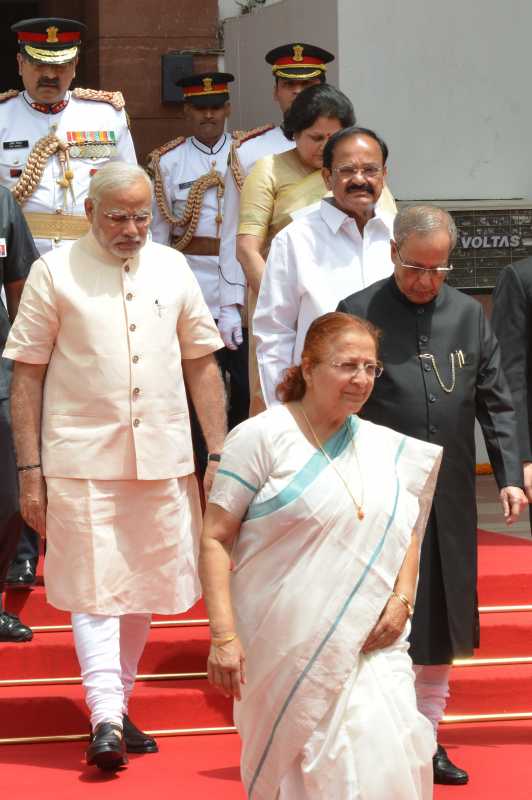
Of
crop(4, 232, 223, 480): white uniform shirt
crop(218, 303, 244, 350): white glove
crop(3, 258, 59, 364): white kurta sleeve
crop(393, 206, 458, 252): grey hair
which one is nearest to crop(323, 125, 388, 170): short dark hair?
crop(393, 206, 458, 252): grey hair

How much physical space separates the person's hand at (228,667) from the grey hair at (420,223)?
1495mm

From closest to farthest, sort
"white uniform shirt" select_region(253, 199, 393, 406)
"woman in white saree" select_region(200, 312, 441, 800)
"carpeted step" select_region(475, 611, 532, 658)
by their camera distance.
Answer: "woman in white saree" select_region(200, 312, 441, 800), "white uniform shirt" select_region(253, 199, 393, 406), "carpeted step" select_region(475, 611, 532, 658)

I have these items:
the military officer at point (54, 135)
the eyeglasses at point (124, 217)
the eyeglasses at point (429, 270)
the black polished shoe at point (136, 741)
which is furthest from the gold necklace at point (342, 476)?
the military officer at point (54, 135)

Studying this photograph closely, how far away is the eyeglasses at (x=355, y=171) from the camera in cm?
563

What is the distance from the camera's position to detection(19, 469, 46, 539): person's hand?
546cm

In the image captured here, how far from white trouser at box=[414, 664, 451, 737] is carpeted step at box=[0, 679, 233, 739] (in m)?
0.87

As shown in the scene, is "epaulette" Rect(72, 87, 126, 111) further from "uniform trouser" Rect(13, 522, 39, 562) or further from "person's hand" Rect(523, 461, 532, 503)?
"person's hand" Rect(523, 461, 532, 503)

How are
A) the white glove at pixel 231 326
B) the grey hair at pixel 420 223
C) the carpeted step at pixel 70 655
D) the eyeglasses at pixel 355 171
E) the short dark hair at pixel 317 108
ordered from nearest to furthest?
the grey hair at pixel 420 223
the eyeglasses at pixel 355 171
the carpeted step at pixel 70 655
the short dark hair at pixel 317 108
the white glove at pixel 231 326

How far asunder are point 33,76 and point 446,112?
114 inches

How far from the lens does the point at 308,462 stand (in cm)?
416

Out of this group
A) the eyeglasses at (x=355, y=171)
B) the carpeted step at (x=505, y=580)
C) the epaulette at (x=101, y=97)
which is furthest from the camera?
the epaulette at (x=101, y=97)

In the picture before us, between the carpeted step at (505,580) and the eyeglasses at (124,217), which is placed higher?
the eyeglasses at (124,217)

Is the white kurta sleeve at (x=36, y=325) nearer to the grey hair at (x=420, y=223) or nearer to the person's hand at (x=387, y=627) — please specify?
the grey hair at (x=420, y=223)

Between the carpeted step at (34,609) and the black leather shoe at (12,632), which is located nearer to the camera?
the black leather shoe at (12,632)
